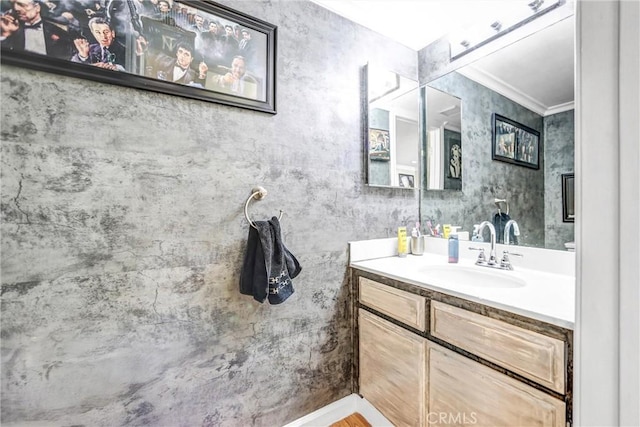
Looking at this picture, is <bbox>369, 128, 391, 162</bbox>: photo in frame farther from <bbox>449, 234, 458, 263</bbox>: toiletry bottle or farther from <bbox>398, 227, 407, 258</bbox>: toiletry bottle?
<bbox>449, 234, 458, 263</bbox>: toiletry bottle

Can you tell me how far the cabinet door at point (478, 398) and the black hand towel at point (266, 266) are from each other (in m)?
0.69

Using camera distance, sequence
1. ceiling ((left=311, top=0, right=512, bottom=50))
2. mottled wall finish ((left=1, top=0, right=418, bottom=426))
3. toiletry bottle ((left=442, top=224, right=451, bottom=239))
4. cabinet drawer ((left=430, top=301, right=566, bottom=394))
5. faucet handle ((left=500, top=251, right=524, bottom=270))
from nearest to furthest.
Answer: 1. cabinet drawer ((left=430, top=301, right=566, bottom=394))
2. mottled wall finish ((left=1, top=0, right=418, bottom=426))
3. faucet handle ((left=500, top=251, right=524, bottom=270))
4. ceiling ((left=311, top=0, right=512, bottom=50))
5. toiletry bottle ((left=442, top=224, right=451, bottom=239))

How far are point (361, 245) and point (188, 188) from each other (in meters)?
1.00

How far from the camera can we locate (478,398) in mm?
987

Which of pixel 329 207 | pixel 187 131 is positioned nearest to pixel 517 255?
pixel 329 207

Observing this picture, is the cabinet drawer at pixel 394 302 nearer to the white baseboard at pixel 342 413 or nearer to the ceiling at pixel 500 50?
the white baseboard at pixel 342 413

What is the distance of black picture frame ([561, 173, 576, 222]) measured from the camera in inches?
48.9

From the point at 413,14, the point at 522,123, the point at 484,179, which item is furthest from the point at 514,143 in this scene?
the point at 413,14

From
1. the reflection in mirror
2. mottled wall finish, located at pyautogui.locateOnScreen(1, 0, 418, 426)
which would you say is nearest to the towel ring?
mottled wall finish, located at pyautogui.locateOnScreen(1, 0, 418, 426)

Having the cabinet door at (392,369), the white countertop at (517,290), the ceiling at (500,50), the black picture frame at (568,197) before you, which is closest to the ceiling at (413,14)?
the ceiling at (500,50)

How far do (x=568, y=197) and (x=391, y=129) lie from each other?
3.20 feet

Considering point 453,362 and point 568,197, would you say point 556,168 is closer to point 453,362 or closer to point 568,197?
point 568,197

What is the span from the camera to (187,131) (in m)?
1.15

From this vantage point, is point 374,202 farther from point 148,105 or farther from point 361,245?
point 148,105
